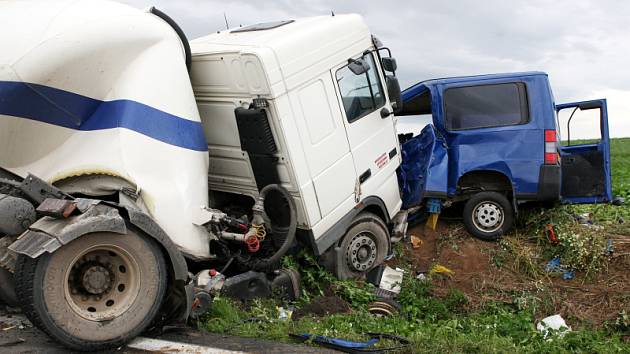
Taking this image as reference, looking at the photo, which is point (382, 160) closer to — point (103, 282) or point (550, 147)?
point (550, 147)

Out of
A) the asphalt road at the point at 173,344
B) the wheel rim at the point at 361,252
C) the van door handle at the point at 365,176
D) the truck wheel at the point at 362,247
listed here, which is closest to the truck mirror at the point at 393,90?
the van door handle at the point at 365,176

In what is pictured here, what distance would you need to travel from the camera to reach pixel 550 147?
7887mm

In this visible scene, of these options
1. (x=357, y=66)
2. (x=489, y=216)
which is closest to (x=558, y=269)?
(x=489, y=216)

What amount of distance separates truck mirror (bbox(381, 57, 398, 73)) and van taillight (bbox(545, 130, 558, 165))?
2.21 meters

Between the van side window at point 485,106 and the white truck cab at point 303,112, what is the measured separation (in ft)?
4.12

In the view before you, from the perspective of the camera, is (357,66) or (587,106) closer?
(357,66)

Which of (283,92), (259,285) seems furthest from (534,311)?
(283,92)

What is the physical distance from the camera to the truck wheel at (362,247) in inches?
270

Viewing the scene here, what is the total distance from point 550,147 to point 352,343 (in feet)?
15.2

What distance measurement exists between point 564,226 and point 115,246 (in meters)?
5.78

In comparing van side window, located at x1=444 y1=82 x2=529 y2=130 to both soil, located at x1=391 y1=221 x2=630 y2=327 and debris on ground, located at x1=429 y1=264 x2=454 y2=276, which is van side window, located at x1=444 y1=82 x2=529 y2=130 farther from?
debris on ground, located at x1=429 y1=264 x2=454 y2=276

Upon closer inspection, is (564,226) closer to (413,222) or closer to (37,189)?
(413,222)

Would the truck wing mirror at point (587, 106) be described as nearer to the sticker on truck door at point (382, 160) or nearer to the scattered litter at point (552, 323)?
the sticker on truck door at point (382, 160)

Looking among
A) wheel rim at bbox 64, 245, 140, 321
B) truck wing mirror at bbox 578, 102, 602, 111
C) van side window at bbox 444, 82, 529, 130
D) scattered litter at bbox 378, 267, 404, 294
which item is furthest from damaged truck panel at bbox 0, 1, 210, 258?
A: truck wing mirror at bbox 578, 102, 602, 111
